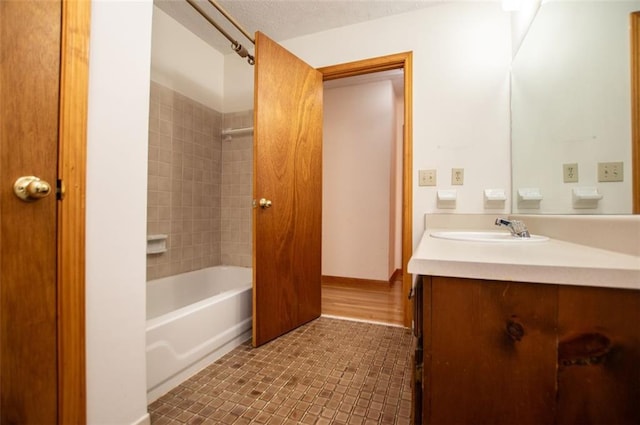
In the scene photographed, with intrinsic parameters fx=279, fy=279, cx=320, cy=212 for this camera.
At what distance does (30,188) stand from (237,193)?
183cm

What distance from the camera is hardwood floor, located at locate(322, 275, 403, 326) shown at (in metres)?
2.16

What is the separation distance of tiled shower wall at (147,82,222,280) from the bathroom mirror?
2.24 m

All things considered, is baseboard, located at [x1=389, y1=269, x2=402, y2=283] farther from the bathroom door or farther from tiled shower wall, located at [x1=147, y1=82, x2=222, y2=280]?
tiled shower wall, located at [x1=147, y1=82, x2=222, y2=280]

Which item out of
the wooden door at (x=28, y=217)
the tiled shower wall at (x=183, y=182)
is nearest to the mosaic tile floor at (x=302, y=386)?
the wooden door at (x=28, y=217)

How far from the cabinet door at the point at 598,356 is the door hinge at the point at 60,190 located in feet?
3.78

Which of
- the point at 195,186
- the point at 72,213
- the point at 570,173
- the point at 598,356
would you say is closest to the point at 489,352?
the point at 598,356

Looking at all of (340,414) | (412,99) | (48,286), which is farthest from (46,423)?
(412,99)

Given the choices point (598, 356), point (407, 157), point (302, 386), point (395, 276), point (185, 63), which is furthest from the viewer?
point (395, 276)

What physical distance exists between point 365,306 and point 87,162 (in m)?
2.12

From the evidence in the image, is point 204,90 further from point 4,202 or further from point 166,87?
point 4,202

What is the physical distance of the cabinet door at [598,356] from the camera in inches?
18.1

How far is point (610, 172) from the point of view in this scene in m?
0.84

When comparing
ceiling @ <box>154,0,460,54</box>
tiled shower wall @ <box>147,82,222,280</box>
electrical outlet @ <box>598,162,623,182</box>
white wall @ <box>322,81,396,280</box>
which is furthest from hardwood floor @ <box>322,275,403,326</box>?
ceiling @ <box>154,0,460,54</box>

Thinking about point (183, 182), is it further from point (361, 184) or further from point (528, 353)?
Answer: point (528, 353)
